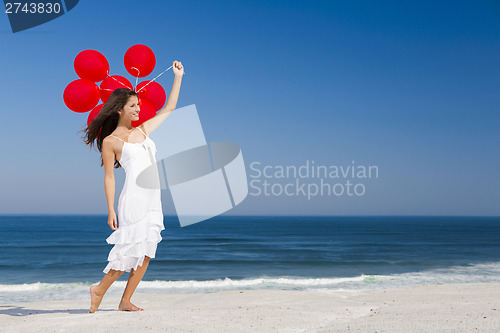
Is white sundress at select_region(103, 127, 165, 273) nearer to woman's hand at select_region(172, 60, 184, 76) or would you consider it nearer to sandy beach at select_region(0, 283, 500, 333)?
sandy beach at select_region(0, 283, 500, 333)

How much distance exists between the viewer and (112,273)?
4.32 metres

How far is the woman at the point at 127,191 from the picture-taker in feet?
13.7

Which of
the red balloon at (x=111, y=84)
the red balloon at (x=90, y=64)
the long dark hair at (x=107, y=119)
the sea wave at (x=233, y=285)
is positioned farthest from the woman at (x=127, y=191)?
the sea wave at (x=233, y=285)

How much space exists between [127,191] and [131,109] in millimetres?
834

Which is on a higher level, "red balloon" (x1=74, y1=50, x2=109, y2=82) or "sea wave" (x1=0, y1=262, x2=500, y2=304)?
"red balloon" (x1=74, y1=50, x2=109, y2=82)

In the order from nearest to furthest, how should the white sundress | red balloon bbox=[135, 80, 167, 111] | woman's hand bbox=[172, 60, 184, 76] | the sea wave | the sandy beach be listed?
the sandy beach < the white sundress < woman's hand bbox=[172, 60, 184, 76] < red balloon bbox=[135, 80, 167, 111] < the sea wave

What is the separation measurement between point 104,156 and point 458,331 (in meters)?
3.51

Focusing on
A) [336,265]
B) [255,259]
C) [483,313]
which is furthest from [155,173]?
[255,259]

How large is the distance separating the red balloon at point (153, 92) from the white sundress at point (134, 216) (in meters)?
0.74

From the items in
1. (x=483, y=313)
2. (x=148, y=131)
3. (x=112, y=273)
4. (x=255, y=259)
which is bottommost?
(x=255, y=259)

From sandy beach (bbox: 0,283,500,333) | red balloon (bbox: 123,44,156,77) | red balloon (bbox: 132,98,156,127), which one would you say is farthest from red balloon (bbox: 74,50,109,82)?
sandy beach (bbox: 0,283,500,333)

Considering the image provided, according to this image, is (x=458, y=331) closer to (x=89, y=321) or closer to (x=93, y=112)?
(x=89, y=321)

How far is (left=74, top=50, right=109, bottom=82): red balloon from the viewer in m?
4.69

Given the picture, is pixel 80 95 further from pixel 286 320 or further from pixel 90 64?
pixel 286 320
